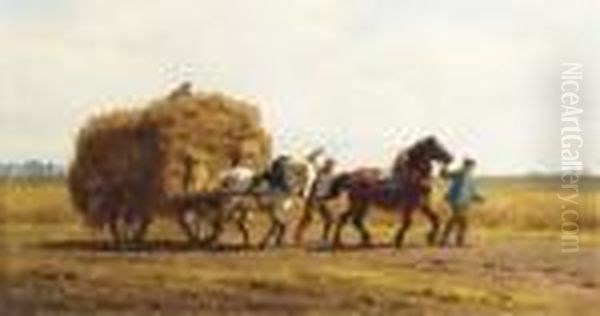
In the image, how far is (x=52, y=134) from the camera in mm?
4613

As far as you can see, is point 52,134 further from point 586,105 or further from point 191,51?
point 586,105

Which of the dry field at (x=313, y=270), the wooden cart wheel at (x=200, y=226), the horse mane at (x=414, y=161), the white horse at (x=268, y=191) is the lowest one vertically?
the dry field at (x=313, y=270)

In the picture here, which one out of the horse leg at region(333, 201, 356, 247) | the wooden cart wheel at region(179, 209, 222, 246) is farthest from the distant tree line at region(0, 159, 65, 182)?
the horse leg at region(333, 201, 356, 247)

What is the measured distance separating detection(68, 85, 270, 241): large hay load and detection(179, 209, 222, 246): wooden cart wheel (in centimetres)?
6

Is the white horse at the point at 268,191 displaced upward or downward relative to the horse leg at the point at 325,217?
upward

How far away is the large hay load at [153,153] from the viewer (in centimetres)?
462

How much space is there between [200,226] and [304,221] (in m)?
0.27

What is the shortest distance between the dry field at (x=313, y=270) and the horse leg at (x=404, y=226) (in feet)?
0.08

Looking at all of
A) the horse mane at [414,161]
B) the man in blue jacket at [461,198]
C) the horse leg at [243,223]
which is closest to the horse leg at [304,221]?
the horse leg at [243,223]

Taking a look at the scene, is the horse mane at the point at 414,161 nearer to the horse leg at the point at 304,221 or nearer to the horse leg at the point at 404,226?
the horse leg at the point at 404,226

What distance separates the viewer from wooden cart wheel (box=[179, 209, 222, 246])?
15.3 feet

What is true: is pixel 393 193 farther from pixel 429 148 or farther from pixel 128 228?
pixel 128 228

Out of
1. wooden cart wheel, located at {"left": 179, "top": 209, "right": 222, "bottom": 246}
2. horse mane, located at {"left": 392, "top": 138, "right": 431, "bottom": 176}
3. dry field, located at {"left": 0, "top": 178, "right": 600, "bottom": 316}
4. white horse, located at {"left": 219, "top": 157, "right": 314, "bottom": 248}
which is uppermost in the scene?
horse mane, located at {"left": 392, "top": 138, "right": 431, "bottom": 176}

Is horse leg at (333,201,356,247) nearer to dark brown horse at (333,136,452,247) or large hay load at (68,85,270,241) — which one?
dark brown horse at (333,136,452,247)
